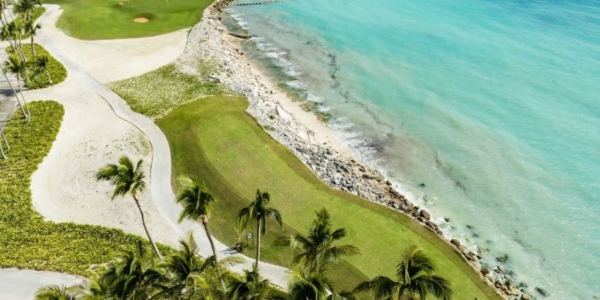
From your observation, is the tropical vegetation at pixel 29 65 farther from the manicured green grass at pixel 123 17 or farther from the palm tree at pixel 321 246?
the palm tree at pixel 321 246

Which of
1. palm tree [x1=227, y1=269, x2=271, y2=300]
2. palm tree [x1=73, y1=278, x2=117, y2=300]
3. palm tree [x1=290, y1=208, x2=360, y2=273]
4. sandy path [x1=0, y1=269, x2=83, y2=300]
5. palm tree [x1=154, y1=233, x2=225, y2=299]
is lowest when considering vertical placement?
sandy path [x1=0, y1=269, x2=83, y2=300]

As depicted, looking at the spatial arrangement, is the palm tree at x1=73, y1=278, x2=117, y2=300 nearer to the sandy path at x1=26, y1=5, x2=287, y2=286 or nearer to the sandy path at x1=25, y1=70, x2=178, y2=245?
the sandy path at x1=26, y1=5, x2=287, y2=286

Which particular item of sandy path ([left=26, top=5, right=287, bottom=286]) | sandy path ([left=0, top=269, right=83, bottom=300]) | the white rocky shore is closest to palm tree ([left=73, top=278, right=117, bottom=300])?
sandy path ([left=0, top=269, right=83, bottom=300])

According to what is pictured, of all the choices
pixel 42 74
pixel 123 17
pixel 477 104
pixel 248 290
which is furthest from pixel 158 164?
pixel 123 17

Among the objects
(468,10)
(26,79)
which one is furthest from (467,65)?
(26,79)

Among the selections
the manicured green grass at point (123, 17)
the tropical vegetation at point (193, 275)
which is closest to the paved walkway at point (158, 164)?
Answer: the manicured green grass at point (123, 17)

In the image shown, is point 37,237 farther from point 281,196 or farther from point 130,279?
point 281,196

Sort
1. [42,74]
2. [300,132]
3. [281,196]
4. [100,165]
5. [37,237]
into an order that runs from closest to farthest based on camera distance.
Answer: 1. [37,237]
2. [281,196]
3. [100,165]
4. [300,132]
5. [42,74]
